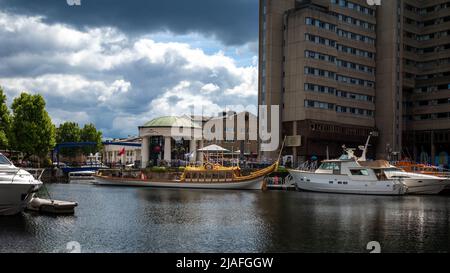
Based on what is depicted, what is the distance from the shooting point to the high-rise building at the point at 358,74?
116188 mm

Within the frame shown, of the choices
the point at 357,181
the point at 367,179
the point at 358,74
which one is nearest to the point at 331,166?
the point at 357,181

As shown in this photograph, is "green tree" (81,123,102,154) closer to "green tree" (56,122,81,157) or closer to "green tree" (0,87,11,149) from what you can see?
"green tree" (56,122,81,157)

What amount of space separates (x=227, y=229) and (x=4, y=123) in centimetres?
6903

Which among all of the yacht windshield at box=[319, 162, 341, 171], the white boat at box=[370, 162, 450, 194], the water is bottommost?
the water

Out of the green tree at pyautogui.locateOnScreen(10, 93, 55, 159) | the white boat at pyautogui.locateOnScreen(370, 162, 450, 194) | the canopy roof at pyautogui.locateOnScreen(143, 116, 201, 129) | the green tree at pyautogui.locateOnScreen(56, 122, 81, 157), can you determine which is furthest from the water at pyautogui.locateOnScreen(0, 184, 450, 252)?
the green tree at pyautogui.locateOnScreen(56, 122, 81, 157)

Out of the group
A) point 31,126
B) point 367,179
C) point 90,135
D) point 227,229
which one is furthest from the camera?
point 90,135

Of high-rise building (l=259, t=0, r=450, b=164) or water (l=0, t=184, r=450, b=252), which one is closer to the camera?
water (l=0, t=184, r=450, b=252)

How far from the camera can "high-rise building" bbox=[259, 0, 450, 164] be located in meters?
116

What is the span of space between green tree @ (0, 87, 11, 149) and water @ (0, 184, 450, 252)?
135ft

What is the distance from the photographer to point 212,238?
1309 inches

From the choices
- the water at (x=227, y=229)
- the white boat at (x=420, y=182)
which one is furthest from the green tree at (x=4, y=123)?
the white boat at (x=420, y=182)

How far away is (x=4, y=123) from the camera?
9212 cm

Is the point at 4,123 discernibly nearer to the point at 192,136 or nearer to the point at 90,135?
the point at 192,136
